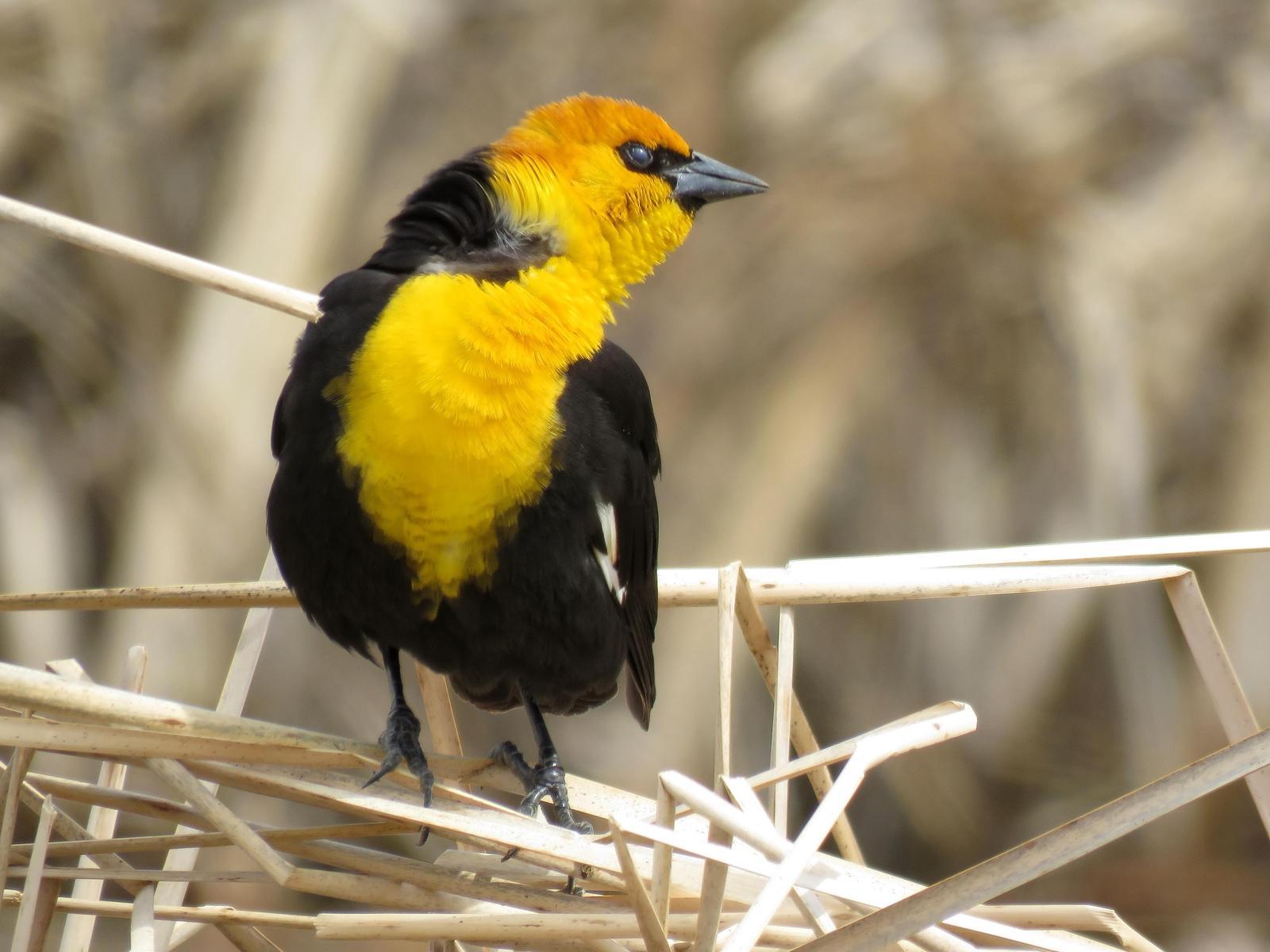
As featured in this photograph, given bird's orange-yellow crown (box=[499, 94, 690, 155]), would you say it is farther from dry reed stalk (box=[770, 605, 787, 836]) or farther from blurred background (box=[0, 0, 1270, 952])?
blurred background (box=[0, 0, 1270, 952])

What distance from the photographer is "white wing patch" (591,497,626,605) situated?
2500mm

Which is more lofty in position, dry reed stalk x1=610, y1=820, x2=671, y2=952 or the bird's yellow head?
the bird's yellow head

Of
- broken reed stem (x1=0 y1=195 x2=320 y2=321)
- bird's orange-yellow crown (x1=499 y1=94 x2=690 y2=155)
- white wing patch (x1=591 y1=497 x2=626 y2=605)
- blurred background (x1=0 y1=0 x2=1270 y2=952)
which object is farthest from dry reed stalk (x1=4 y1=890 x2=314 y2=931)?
blurred background (x1=0 y1=0 x2=1270 y2=952)

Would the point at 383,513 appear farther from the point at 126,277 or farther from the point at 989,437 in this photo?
the point at 989,437

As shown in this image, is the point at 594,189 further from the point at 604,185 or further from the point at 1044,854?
the point at 1044,854

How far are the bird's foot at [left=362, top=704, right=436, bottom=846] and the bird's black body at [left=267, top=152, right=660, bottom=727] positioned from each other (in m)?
0.10

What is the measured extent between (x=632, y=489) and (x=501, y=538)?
345mm

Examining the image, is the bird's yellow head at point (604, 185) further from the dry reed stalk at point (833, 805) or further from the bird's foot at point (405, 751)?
the dry reed stalk at point (833, 805)

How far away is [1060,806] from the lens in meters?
5.18

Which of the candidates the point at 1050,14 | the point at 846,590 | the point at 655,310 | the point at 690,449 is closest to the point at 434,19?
the point at 655,310

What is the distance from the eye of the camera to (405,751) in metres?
2.31

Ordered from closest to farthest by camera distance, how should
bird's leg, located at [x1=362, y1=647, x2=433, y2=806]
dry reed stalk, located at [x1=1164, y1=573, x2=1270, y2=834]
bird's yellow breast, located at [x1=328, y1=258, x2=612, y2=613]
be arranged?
dry reed stalk, located at [x1=1164, y1=573, x2=1270, y2=834], bird's leg, located at [x1=362, y1=647, x2=433, y2=806], bird's yellow breast, located at [x1=328, y1=258, x2=612, y2=613]

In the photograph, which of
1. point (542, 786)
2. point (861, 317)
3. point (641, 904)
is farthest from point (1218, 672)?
point (861, 317)

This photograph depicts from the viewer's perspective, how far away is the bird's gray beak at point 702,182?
8.99 feet
